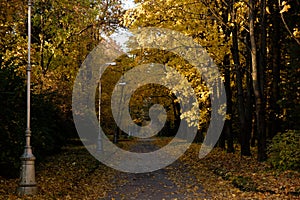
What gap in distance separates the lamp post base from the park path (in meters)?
2.26

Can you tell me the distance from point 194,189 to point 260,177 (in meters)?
2.50

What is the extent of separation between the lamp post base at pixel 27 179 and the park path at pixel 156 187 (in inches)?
89.1

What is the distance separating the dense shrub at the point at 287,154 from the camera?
17.8 m

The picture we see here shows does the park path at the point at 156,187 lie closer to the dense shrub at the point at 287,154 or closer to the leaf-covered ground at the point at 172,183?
the leaf-covered ground at the point at 172,183

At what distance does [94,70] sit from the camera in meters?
39.4

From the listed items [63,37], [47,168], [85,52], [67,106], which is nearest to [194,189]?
[63,37]

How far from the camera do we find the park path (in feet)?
47.3

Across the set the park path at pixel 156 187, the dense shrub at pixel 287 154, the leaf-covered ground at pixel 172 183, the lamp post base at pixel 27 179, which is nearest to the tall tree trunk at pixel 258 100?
the leaf-covered ground at pixel 172 183

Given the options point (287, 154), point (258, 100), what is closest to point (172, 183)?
point (287, 154)

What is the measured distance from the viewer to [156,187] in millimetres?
16766

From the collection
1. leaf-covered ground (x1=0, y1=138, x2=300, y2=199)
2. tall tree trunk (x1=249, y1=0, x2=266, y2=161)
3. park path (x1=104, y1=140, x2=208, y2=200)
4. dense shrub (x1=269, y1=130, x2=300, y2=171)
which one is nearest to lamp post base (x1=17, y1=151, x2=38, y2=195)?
leaf-covered ground (x1=0, y1=138, x2=300, y2=199)

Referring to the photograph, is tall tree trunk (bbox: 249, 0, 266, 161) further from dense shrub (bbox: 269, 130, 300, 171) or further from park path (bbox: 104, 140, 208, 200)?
park path (bbox: 104, 140, 208, 200)

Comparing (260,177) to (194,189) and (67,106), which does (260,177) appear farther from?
(67,106)

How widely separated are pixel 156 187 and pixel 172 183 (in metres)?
1.29
